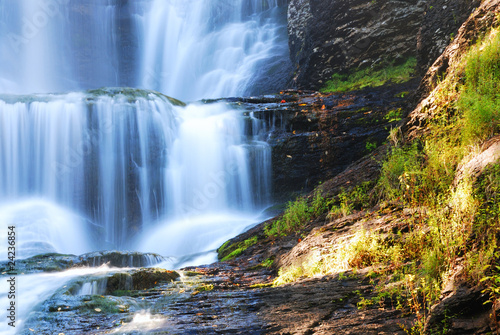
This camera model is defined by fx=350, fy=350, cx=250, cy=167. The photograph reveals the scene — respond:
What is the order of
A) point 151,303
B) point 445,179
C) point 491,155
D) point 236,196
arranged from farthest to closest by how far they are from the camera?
point 236,196, point 151,303, point 445,179, point 491,155

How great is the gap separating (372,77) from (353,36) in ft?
8.01

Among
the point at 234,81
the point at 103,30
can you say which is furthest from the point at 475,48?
the point at 103,30

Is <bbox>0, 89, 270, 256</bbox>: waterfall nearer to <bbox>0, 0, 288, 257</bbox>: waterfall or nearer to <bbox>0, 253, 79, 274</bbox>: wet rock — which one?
<bbox>0, 0, 288, 257</bbox>: waterfall

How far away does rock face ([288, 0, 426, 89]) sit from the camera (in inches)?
600

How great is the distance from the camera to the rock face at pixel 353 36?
1524cm

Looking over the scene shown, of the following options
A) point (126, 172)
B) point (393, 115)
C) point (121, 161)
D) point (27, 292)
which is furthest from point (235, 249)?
point (121, 161)

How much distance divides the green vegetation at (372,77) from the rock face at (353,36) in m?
0.33

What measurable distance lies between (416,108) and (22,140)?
596 inches

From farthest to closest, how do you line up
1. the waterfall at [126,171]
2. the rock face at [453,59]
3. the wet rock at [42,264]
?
the waterfall at [126,171], the wet rock at [42,264], the rock face at [453,59]

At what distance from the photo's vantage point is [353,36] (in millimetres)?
16469

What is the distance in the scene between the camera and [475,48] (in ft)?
16.0

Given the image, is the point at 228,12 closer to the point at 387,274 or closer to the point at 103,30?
the point at 103,30

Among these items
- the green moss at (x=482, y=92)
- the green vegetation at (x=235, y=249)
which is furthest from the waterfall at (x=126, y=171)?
the green moss at (x=482, y=92)

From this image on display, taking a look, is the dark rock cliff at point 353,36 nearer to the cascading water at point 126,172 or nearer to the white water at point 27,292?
the cascading water at point 126,172
